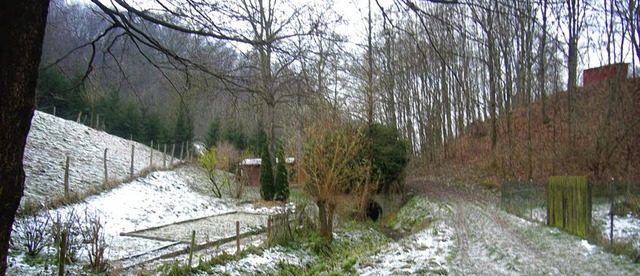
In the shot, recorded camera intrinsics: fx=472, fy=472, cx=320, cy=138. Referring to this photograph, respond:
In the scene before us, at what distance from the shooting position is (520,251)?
9.84 m

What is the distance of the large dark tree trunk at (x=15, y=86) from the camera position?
3.09 m

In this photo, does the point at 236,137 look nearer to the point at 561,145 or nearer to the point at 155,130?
the point at 155,130

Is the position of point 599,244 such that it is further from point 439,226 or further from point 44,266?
point 44,266

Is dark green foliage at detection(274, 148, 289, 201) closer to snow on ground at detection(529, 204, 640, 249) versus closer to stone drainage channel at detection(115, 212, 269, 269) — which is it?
stone drainage channel at detection(115, 212, 269, 269)

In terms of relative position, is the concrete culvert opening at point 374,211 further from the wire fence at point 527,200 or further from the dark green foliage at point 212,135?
the dark green foliage at point 212,135

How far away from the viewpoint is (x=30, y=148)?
19922mm

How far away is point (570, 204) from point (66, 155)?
20.2 metres

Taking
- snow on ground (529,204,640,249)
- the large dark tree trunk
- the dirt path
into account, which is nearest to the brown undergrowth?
snow on ground (529,204,640,249)

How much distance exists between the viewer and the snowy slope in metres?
16.8

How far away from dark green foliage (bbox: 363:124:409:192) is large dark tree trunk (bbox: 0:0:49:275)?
670 inches

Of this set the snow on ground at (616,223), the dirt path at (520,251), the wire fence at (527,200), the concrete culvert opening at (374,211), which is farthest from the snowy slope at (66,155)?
the snow on ground at (616,223)

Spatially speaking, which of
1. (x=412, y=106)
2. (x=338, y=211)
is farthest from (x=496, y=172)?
(x=338, y=211)

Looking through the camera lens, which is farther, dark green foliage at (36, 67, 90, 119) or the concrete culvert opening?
the concrete culvert opening

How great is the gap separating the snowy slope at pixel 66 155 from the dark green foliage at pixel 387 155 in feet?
37.6
